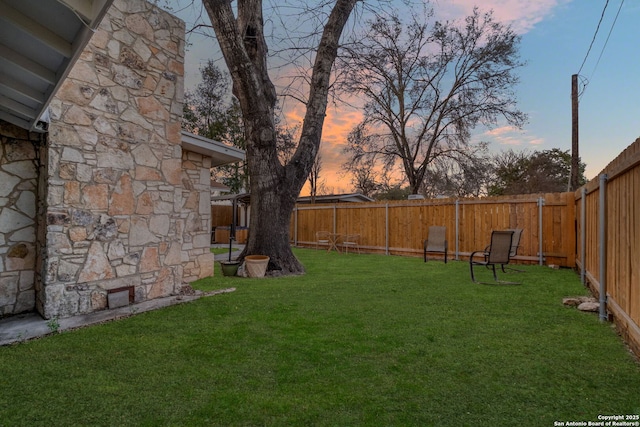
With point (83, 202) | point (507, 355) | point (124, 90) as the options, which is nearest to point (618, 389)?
point (507, 355)

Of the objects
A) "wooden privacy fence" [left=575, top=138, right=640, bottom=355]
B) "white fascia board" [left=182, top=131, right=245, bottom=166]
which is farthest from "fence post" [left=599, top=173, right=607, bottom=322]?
"white fascia board" [left=182, top=131, right=245, bottom=166]

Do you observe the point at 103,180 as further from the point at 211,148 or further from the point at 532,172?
the point at 532,172

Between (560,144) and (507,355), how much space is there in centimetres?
2517

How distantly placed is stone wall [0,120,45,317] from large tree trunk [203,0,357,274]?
374cm

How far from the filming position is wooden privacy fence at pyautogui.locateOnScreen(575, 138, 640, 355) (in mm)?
2744

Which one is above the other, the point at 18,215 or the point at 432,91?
the point at 432,91

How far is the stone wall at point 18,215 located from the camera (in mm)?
3881

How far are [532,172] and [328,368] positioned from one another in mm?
26062

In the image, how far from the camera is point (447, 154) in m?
18.1

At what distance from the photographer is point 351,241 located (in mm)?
12289

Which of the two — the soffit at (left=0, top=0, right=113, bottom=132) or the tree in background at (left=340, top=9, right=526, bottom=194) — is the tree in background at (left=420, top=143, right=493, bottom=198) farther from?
the soffit at (left=0, top=0, right=113, bottom=132)

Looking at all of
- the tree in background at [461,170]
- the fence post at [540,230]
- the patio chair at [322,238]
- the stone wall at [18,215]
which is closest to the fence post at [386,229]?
the patio chair at [322,238]

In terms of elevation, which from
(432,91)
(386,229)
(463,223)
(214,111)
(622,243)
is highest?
(432,91)

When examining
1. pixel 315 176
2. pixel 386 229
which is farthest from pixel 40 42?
pixel 315 176
